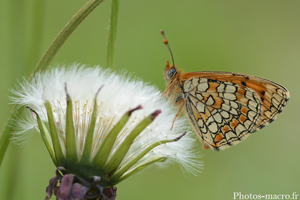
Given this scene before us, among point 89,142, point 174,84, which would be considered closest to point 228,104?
point 174,84

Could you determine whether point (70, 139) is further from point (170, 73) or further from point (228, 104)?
point (228, 104)

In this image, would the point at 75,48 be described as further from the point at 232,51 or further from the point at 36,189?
the point at 232,51

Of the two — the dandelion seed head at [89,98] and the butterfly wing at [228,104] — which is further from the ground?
the butterfly wing at [228,104]

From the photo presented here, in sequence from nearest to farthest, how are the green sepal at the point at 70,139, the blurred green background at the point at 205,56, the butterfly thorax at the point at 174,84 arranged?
the green sepal at the point at 70,139
the butterfly thorax at the point at 174,84
the blurred green background at the point at 205,56

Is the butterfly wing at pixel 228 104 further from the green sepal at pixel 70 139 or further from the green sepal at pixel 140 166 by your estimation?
the green sepal at pixel 70 139

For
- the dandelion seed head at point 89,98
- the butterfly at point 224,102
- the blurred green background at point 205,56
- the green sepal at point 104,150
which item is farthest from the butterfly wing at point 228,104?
the green sepal at point 104,150
